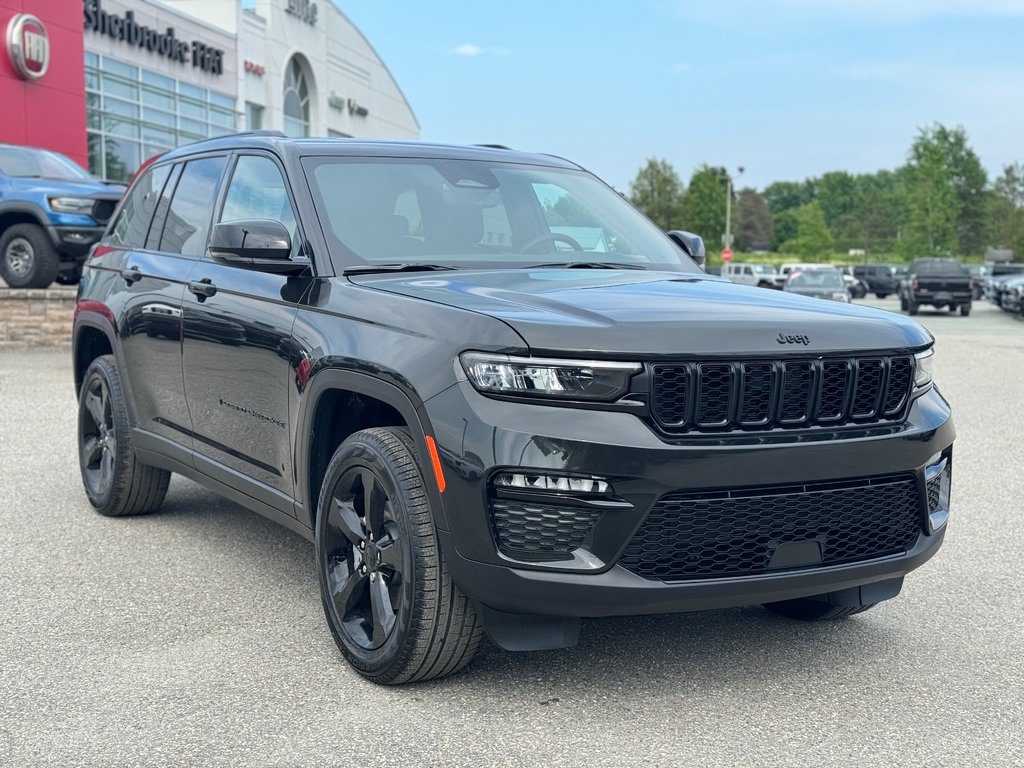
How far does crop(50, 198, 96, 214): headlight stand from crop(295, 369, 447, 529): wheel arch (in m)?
12.0

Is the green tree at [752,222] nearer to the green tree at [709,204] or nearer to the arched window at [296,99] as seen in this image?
the green tree at [709,204]

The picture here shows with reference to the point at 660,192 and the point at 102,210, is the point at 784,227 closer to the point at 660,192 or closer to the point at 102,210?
the point at 660,192

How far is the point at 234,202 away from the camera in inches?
205

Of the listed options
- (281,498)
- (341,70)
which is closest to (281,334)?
(281,498)

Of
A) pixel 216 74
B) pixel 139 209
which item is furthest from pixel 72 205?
pixel 216 74

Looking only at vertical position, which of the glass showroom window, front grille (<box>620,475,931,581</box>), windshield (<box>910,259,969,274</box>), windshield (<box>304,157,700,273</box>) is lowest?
windshield (<box>910,259,969,274</box>)

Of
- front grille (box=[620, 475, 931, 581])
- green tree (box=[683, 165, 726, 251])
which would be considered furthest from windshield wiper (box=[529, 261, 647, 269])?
green tree (box=[683, 165, 726, 251])

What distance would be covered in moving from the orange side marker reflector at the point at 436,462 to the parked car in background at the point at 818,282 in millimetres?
25765

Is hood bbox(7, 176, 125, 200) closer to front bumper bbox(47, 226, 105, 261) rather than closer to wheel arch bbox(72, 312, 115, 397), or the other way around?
front bumper bbox(47, 226, 105, 261)

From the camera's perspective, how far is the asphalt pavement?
11.0 ft

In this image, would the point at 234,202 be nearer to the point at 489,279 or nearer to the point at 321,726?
the point at 489,279

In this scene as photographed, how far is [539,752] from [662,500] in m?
0.78

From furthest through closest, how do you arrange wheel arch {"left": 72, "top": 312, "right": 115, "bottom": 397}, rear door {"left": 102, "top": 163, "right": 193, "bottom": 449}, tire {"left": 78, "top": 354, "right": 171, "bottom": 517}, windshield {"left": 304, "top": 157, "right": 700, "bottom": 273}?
wheel arch {"left": 72, "top": 312, "right": 115, "bottom": 397} → tire {"left": 78, "top": 354, "right": 171, "bottom": 517} → rear door {"left": 102, "top": 163, "right": 193, "bottom": 449} → windshield {"left": 304, "top": 157, "right": 700, "bottom": 273}

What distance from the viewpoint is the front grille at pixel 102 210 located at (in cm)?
1503
